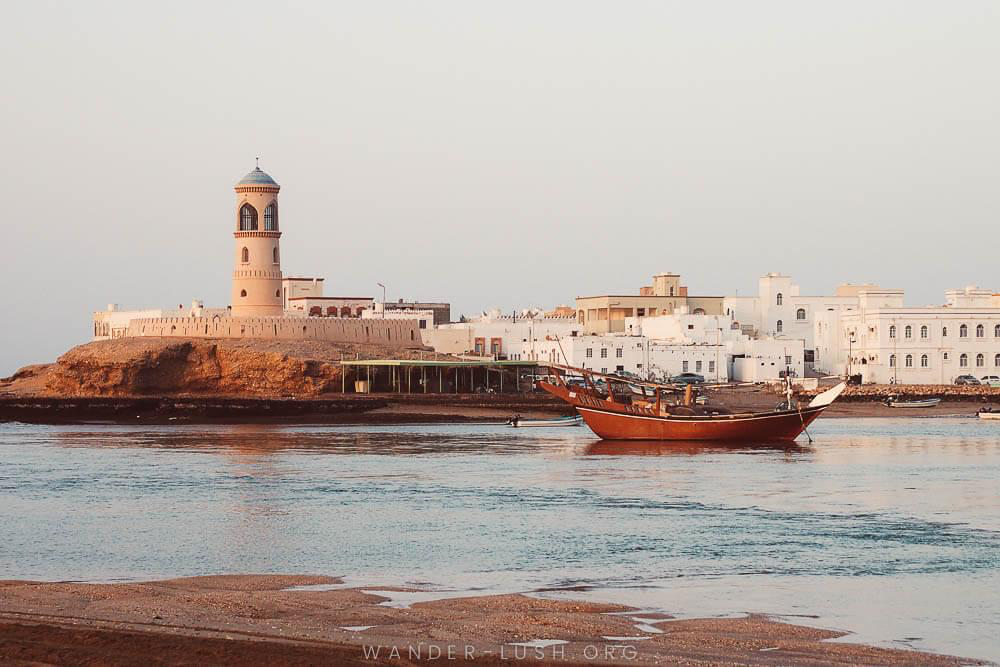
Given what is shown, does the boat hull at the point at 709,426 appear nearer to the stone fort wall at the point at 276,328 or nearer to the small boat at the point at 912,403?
the small boat at the point at 912,403

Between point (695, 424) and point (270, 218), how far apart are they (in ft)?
158

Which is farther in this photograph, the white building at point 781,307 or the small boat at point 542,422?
the white building at point 781,307

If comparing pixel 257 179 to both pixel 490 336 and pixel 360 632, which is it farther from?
pixel 360 632

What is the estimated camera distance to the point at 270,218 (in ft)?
330

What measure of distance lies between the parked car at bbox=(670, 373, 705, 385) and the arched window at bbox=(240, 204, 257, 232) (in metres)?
31.7

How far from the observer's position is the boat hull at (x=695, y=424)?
61.3 metres

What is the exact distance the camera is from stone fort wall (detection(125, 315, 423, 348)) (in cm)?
9856

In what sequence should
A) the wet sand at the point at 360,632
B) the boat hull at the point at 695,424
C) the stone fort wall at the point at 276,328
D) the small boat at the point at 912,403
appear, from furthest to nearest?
the stone fort wall at the point at 276,328 → the small boat at the point at 912,403 → the boat hull at the point at 695,424 → the wet sand at the point at 360,632

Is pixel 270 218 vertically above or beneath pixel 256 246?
above

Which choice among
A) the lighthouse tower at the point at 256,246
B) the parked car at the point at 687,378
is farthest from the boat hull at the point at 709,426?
the lighthouse tower at the point at 256,246

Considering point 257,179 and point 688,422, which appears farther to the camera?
point 257,179

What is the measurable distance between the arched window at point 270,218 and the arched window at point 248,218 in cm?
78

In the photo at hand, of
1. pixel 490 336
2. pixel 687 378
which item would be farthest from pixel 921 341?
pixel 490 336

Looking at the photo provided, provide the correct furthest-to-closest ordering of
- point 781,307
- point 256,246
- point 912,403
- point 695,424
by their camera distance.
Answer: point 781,307, point 256,246, point 912,403, point 695,424
